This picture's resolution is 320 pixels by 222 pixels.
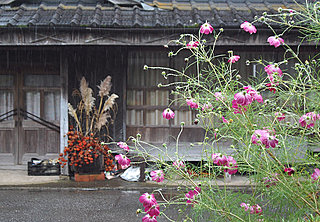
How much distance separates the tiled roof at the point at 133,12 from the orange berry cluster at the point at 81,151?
7.30 feet

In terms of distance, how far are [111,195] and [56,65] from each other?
11.9 ft

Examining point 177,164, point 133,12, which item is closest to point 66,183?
point 133,12

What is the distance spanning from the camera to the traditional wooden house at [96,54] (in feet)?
23.2

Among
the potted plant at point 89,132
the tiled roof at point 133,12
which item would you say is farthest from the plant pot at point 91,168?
the tiled roof at point 133,12

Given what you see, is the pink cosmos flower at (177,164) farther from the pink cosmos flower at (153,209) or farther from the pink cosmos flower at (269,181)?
the pink cosmos flower at (269,181)

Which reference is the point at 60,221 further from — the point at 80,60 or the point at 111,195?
the point at 80,60

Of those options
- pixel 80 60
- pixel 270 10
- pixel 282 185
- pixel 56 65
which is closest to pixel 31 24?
pixel 80 60

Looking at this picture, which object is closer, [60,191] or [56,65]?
[60,191]

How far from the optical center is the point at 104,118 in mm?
8094

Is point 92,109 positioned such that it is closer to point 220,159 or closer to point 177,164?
point 177,164

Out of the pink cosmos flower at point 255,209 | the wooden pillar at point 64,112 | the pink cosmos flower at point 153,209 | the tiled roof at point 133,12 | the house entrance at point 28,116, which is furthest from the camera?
the house entrance at point 28,116

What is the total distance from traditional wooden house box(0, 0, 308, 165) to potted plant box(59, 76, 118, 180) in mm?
270

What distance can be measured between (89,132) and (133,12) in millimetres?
2563

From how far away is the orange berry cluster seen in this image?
7.76 metres
